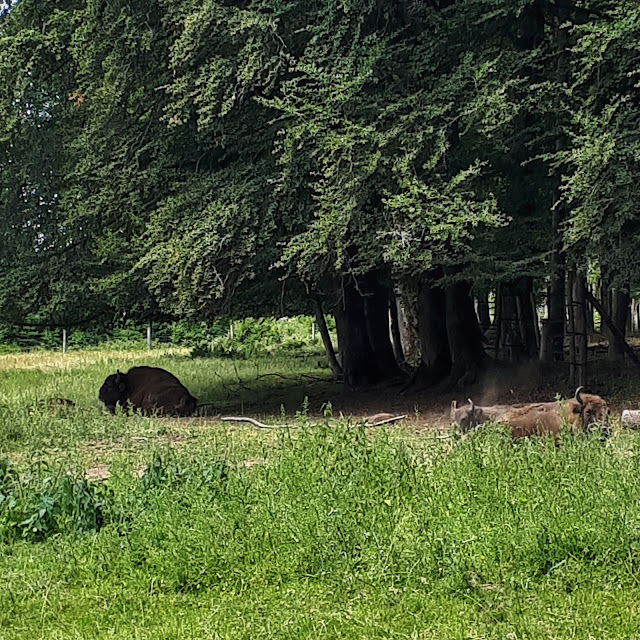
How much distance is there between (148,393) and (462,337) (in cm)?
508

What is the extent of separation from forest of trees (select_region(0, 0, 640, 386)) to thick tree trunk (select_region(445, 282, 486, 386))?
5 cm

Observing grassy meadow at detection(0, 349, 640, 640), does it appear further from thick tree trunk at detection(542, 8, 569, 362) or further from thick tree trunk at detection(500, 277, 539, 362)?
thick tree trunk at detection(500, 277, 539, 362)

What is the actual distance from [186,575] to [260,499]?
93 centimetres

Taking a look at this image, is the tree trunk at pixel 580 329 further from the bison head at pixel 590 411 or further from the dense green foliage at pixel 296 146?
the bison head at pixel 590 411

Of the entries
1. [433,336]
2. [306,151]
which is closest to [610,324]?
[433,336]

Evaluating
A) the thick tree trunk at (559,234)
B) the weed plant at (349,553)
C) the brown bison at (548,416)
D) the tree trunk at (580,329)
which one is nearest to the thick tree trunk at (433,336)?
the thick tree trunk at (559,234)

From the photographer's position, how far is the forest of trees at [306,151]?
1102 cm

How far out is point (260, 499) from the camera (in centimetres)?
575

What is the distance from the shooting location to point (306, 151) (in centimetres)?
1171

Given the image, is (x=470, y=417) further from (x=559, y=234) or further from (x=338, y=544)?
(x=559, y=234)

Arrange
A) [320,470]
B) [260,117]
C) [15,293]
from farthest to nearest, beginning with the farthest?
1. [15,293]
2. [260,117]
3. [320,470]

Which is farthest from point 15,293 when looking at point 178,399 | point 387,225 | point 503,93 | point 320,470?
point 320,470

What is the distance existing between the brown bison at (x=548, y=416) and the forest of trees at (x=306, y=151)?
240cm

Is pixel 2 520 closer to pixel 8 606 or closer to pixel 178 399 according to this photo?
pixel 8 606
